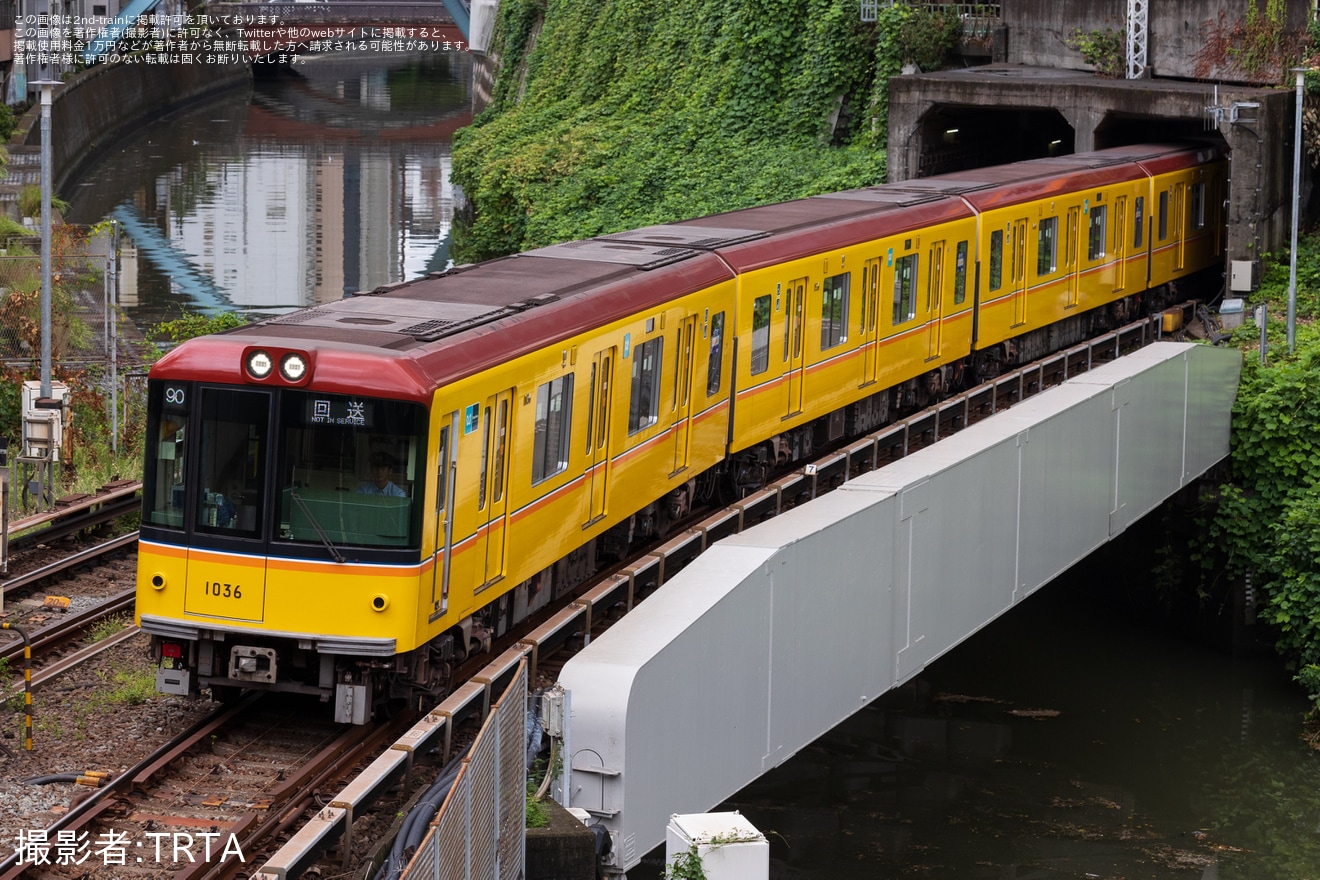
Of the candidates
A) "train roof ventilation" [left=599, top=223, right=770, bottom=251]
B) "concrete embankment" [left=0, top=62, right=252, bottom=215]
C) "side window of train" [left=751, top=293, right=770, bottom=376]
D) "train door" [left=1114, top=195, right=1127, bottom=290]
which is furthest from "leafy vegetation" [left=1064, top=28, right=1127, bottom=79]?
"concrete embankment" [left=0, top=62, right=252, bottom=215]

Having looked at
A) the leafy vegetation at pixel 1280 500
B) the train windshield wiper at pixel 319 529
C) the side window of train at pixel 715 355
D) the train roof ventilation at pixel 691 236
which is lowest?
the leafy vegetation at pixel 1280 500

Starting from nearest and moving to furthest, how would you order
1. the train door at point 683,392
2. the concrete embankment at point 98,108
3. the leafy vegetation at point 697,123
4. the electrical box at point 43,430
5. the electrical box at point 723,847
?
the electrical box at point 723,847 < the train door at point 683,392 < the electrical box at point 43,430 < the leafy vegetation at point 697,123 < the concrete embankment at point 98,108

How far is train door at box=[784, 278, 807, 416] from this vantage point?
1716cm

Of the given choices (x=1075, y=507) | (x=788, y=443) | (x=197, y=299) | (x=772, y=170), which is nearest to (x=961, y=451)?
(x=1075, y=507)

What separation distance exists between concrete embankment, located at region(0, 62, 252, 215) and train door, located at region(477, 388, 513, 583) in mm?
29903

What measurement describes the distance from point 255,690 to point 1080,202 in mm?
14932

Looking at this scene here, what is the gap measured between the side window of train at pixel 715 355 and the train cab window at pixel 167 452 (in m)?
5.76

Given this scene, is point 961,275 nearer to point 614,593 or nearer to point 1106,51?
point 614,593

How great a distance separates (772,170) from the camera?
35250mm

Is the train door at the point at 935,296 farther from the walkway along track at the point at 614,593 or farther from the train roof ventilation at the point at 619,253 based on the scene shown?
the train roof ventilation at the point at 619,253

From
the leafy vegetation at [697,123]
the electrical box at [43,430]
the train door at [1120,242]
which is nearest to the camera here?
A: the electrical box at [43,430]

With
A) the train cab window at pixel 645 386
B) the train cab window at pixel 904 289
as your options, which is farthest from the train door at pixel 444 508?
the train cab window at pixel 904 289

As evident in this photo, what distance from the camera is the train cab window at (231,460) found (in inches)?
420

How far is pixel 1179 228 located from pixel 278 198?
123 ft
